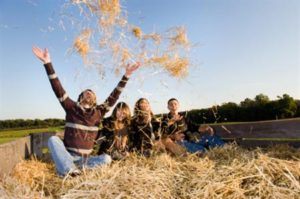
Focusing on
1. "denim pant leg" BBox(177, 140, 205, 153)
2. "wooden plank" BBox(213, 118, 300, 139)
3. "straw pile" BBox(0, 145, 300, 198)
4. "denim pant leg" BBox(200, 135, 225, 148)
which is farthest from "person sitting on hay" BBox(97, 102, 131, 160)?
"wooden plank" BBox(213, 118, 300, 139)

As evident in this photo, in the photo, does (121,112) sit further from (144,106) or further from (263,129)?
(263,129)

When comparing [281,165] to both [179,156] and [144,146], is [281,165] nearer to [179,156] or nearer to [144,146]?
[179,156]

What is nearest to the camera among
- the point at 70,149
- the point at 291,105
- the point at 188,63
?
the point at 70,149

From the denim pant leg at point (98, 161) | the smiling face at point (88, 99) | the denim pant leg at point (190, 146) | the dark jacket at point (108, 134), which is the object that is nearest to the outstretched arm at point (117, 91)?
A: the smiling face at point (88, 99)

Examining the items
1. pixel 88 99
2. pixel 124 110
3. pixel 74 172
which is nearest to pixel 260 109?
pixel 124 110

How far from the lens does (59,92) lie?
16.9ft

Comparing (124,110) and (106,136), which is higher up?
(124,110)

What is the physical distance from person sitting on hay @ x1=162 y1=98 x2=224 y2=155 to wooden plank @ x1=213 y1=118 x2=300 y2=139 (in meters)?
0.47

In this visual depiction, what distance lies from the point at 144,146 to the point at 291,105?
4.74m

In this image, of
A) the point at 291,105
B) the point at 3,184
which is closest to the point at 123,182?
the point at 3,184

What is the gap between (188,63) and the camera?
527 cm

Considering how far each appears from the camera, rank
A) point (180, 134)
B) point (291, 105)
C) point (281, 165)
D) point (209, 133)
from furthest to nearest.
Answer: point (291, 105) < point (209, 133) < point (180, 134) < point (281, 165)

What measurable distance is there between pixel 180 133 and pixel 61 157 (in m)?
1.75

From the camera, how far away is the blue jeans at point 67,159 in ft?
14.6
